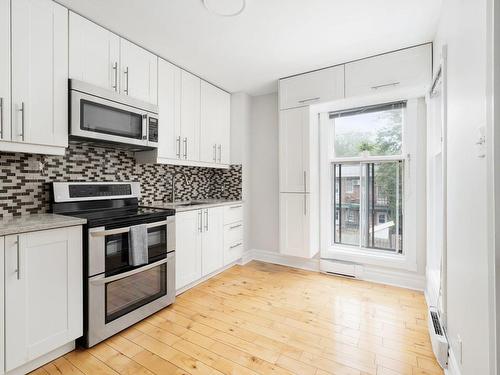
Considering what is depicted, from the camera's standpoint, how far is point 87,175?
7.54 feet

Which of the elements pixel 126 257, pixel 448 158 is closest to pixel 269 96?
pixel 448 158

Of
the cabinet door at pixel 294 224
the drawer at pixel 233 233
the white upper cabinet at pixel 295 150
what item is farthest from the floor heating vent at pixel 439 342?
the drawer at pixel 233 233

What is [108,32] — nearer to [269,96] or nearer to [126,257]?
[126,257]

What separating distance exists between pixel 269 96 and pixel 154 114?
1.85 metres

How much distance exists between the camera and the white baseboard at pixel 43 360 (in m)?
1.50

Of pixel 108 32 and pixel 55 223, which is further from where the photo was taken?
pixel 108 32

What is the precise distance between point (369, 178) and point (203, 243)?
218cm

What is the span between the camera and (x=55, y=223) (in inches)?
61.9

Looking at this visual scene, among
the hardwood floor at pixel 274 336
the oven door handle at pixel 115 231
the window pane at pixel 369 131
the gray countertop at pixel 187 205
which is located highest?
the window pane at pixel 369 131

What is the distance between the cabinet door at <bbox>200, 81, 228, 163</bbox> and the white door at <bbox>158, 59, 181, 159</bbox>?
0.40 meters

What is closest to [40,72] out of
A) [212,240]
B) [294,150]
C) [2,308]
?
[2,308]

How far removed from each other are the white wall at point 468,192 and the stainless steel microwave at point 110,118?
2.37 metres

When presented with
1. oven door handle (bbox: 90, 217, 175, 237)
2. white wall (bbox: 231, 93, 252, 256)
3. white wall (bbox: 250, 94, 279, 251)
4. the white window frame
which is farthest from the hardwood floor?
white wall (bbox: 231, 93, 252, 256)

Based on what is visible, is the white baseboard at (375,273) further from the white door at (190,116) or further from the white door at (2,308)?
the white door at (2,308)
